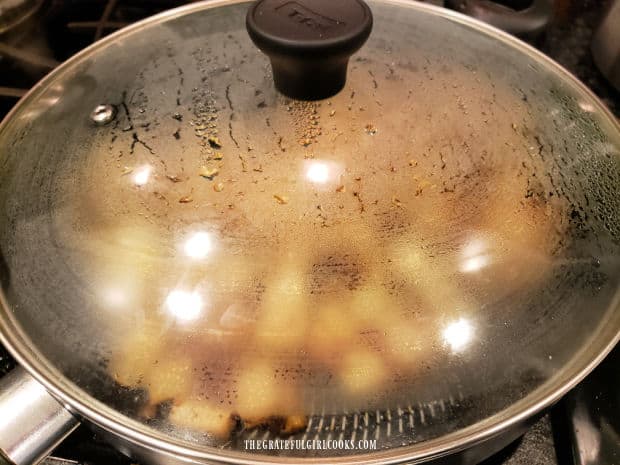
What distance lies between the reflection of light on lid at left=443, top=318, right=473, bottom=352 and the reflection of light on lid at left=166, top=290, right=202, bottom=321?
280 mm

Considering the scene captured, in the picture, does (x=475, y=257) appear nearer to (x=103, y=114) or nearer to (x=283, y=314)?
(x=283, y=314)

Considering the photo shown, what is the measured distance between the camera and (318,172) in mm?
627

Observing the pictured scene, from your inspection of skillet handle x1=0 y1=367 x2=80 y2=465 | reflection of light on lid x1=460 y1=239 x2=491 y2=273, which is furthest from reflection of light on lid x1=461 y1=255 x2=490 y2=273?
skillet handle x1=0 y1=367 x2=80 y2=465

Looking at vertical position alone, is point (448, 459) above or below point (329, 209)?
below

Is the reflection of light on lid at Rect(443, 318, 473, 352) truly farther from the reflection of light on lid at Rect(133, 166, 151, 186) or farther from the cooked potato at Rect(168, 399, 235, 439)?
the reflection of light on lid at Rect(133, 166, 151, 186)

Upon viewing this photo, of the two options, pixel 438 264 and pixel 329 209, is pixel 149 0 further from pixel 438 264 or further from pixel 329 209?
pixel 438 264

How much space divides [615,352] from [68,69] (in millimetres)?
1049

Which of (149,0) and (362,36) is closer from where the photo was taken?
(362,36)

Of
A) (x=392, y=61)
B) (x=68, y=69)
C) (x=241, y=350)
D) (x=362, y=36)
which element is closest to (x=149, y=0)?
(x=68, y=69)

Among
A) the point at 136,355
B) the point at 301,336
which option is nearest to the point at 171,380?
the point at 136,355

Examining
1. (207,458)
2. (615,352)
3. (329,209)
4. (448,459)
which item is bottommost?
(615,352)

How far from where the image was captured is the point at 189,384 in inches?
22.4

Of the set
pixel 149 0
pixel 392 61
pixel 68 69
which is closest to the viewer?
pixel 392 61

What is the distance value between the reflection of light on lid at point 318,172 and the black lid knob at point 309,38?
3.8 inches
